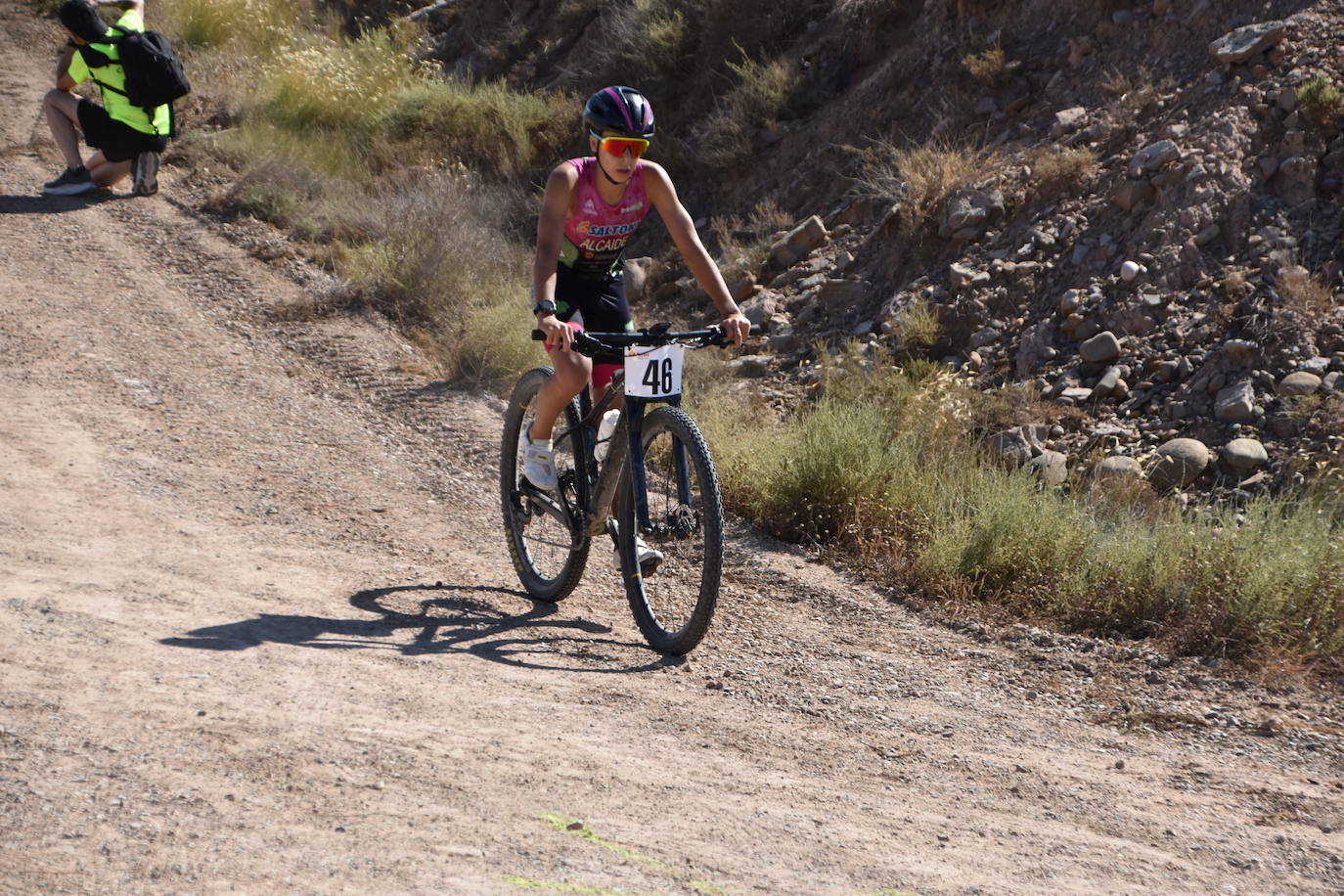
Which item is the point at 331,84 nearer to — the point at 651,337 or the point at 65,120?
the point at 65,120

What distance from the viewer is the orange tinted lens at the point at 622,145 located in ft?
15.4

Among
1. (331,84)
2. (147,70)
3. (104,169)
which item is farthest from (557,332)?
(331,84)

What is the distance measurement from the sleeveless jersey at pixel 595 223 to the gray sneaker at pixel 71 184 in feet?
24.2

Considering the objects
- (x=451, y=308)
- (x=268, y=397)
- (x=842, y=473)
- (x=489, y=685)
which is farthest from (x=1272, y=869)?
(x=451, y=308)

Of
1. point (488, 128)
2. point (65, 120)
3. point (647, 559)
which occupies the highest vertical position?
point (488, 128)

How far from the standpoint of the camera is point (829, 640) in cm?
532

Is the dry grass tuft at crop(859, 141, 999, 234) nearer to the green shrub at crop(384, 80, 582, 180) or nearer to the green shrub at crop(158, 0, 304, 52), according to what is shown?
the green shrub at crop(384, 80, 582, 180)

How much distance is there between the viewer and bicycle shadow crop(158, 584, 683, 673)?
4.51 m

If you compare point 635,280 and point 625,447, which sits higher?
point 635,280

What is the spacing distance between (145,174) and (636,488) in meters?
8.01

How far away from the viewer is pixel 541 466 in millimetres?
5309

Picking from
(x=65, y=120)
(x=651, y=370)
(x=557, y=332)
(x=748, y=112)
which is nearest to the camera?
(x=557, y=332)

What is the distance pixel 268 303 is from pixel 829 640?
18.9 feet

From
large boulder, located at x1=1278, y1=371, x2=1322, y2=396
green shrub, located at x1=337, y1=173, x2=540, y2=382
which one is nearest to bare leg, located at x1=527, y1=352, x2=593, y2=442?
green shrub, located at x1=337, y1=173, x2=540, y2=382
